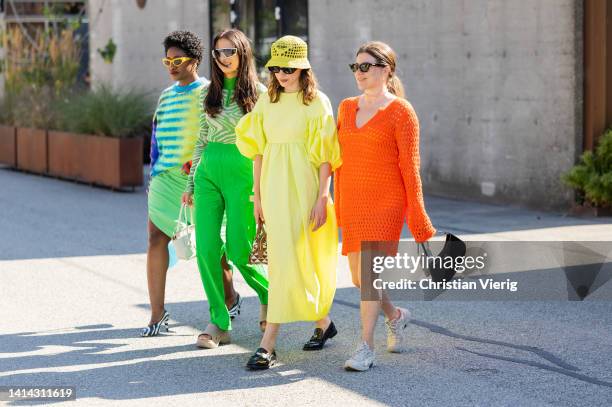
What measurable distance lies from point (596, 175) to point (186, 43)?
6.32 m

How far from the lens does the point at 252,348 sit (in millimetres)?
7516

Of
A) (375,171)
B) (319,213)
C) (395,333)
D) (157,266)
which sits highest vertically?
(375,171)

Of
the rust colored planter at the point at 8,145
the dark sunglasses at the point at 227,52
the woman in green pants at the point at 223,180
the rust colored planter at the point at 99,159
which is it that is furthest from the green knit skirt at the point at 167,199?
the rust colored planter at the point at 8,145

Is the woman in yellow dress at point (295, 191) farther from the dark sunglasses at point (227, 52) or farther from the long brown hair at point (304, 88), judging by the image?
the dark sunglasses at point (227, 52)

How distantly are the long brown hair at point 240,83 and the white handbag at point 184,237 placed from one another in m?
0.66

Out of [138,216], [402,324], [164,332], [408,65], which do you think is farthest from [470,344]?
[408,65]

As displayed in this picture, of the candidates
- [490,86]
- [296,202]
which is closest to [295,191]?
[296,202]

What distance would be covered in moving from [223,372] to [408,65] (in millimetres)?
9867

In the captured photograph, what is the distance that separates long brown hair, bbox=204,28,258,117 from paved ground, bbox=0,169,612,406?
1422mm

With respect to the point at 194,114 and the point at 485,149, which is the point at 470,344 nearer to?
the point at 194,114

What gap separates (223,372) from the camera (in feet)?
22.6

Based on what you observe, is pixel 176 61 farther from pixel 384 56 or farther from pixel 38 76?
pixel 38 76

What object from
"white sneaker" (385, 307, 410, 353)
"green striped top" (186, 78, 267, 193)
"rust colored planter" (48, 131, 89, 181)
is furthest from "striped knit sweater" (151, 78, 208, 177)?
"rust colored planter" (48, 131, 89, 181)

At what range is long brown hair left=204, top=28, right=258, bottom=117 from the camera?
7504mm
